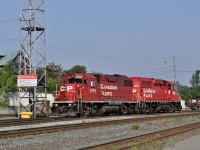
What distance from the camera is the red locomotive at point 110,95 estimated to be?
32.6 metres

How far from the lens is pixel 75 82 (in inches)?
1316

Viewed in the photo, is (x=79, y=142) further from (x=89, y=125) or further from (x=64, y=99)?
(x=64, y=99)

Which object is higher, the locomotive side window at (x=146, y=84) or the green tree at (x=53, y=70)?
the green tree at (x=53, y=70)

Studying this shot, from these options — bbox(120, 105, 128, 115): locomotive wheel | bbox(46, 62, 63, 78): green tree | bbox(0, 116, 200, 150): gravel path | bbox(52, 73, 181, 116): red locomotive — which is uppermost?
bbox(46, 62, 63, 78): green tree

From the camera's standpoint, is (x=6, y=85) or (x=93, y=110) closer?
(x=93, y=110)

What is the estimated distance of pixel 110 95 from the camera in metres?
37.0

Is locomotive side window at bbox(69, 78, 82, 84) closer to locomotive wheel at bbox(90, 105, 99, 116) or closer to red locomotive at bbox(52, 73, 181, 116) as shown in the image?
red locomotive at bbox(52, 73, 181, 116)

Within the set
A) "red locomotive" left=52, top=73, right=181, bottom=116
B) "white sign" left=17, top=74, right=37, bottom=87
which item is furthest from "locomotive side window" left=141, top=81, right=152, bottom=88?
"white sign" left=17, top=74, right=37, bottom=87

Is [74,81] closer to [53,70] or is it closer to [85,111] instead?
[85,111]

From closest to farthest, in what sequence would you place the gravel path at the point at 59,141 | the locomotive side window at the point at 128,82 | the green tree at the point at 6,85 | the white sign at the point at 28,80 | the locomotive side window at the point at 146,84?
1. the gravel path at the point at 59,141
2. the white sign at the point at 28,80
3. the locomotive side window at the point at 128,82
4. the locomotive side window at the point at 146,84
5. the green tree at the point at 6,85

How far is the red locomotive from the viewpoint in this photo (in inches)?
1284

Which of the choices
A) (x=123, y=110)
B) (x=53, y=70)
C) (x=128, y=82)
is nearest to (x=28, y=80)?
(x=123, y=110)

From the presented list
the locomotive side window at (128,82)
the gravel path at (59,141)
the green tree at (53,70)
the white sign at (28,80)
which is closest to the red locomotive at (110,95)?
the locomotive side window at (128,82)

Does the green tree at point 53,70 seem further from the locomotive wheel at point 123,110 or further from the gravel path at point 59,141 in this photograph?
the gravel path at point 59,141
